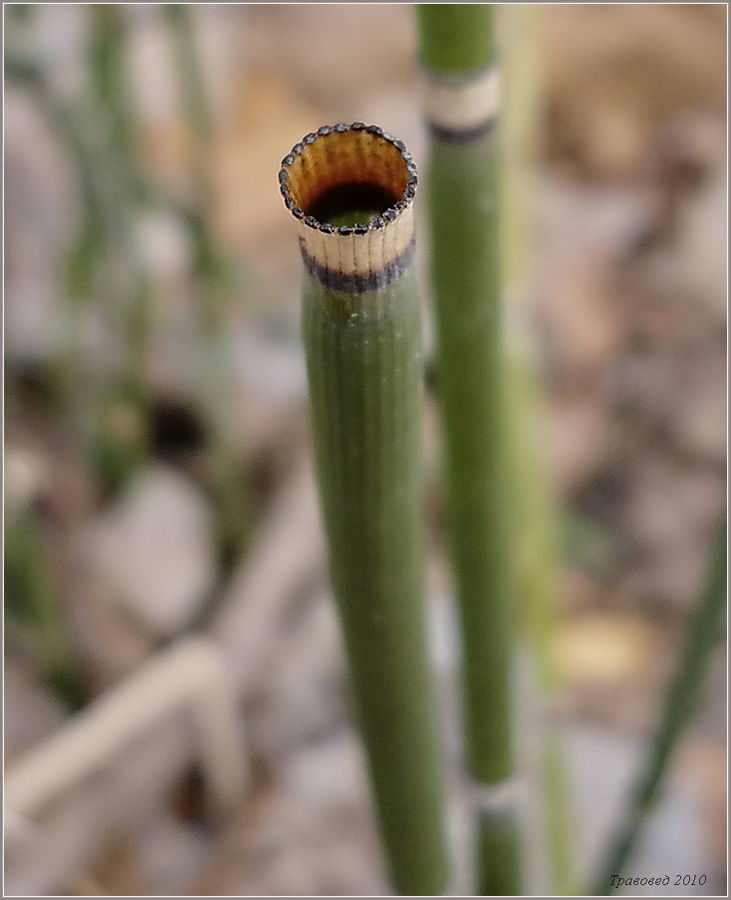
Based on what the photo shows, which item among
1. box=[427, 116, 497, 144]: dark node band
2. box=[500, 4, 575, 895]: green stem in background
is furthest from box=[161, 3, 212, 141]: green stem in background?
box=[427, 116, 497, 144]: dark node band

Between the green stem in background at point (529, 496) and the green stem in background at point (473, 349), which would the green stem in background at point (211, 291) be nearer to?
the green stem in background at point (529, 496)

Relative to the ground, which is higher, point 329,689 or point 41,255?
point 41,255

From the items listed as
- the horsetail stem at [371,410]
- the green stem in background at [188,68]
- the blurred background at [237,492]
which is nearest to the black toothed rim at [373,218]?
the horsetail stem at [371,410]

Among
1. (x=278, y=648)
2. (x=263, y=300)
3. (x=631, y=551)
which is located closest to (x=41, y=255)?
(x=263, y=300)

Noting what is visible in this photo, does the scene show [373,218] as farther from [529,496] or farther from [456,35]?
[529,496]

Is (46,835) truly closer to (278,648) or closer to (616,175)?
(278,648)

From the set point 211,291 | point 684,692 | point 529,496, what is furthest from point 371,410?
point 211,291
